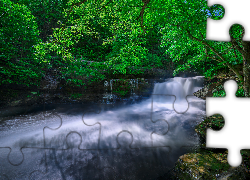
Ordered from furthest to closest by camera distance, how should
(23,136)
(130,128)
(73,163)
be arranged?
(130,128) → (23,136) → (73,163)

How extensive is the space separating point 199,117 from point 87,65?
24.1ft

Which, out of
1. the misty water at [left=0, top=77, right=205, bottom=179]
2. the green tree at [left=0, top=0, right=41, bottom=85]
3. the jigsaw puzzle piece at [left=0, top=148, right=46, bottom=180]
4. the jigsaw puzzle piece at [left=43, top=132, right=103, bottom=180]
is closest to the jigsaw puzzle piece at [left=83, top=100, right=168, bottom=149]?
the misty water at [left=0, top=77, right=205, bottom=179]

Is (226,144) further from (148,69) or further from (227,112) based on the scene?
(148,69)

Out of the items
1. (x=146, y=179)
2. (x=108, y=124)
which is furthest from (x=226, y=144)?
(x=108, y=124)

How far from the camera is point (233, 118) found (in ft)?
4.19

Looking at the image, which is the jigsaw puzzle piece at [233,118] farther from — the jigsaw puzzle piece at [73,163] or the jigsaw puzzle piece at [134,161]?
the jigsaw puzzle piece at [73,163]

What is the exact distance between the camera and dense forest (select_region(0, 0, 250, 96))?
3061 millimetres

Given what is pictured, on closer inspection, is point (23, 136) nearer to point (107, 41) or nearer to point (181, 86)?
point (107, 41)

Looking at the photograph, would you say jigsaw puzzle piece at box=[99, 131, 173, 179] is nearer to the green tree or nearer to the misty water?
the misty water

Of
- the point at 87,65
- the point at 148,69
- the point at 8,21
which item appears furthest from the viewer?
the point at 148,69

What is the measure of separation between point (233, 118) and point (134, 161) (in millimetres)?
2318

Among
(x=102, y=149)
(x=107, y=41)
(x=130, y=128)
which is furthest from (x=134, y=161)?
(x=107, y=41)

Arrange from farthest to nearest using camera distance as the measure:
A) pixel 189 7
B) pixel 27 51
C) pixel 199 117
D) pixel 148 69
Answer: pixel 148 69
pixel 27 51
pixel 199 117
pixel 189 7

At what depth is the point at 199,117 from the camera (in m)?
5.11
